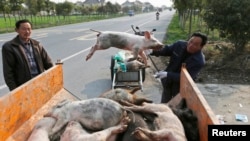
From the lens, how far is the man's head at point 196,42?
478cm

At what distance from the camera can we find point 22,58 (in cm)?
503

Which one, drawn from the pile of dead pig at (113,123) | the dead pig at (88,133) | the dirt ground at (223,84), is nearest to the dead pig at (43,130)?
the pile of dead pig at (113,123)

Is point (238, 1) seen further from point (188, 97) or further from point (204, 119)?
point (204, 119)

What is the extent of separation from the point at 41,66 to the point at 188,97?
2.60m

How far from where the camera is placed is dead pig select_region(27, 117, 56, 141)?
304cm

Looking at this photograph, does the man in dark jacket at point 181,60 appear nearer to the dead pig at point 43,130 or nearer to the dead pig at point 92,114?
the dead pig at point 92,114

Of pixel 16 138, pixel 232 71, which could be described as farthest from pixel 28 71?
pixel 232 71

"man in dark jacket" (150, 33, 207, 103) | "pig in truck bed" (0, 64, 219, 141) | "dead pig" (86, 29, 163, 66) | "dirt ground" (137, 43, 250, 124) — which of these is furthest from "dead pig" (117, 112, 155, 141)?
"dirt ground" (137, 43, 250, 124)

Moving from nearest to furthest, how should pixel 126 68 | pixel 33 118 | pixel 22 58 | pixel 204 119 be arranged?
pixel 204 119 → pixel 33 118 → pixel 22 58 → pixel 126 68

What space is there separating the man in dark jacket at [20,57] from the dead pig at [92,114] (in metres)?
1.98

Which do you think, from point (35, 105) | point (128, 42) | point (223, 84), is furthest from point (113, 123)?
point (223, 84)

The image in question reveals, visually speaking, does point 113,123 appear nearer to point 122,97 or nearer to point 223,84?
point 122,97

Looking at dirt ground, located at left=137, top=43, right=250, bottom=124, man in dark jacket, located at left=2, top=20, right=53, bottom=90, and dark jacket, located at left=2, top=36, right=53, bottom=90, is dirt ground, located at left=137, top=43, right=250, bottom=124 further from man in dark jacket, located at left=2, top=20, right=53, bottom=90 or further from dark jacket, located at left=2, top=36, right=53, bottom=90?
dark jacket, located at left=2, top=36, right=53, bottom=90

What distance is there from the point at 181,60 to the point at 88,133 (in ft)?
8.68
